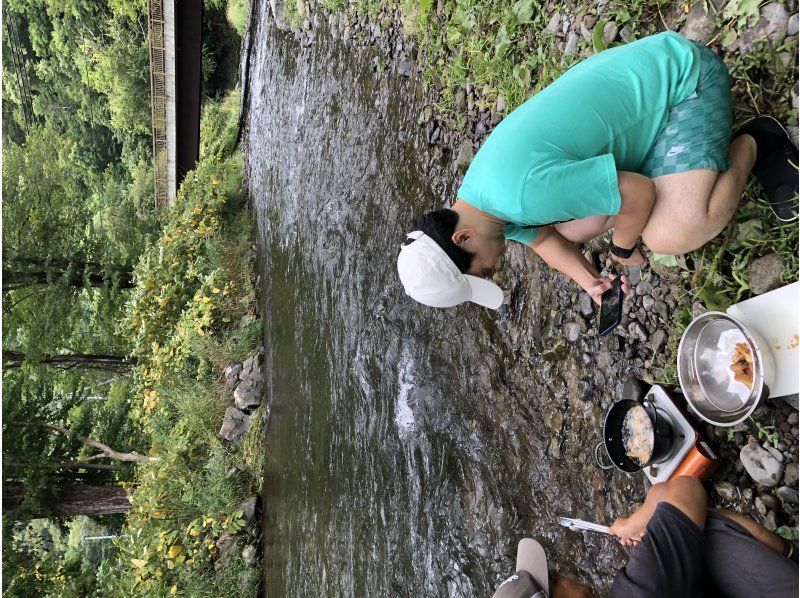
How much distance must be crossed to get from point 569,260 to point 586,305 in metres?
0.48

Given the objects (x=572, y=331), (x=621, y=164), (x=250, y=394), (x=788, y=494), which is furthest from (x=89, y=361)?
(x=788, y=494)

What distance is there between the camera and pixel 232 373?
790 centimetres

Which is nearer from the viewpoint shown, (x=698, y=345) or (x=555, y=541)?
(x=698, y=345)

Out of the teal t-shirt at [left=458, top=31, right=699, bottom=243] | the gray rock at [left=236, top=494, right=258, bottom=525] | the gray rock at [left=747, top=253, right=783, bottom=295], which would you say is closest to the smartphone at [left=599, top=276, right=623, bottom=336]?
the gray rock at [left=747, top=253, right=783, bottom=295]

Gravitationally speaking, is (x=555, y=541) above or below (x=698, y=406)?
below

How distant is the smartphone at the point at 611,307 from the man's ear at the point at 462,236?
42.1 inches

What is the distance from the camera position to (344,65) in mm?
6453

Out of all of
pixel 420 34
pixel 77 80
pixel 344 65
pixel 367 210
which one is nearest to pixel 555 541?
pixel 367 210

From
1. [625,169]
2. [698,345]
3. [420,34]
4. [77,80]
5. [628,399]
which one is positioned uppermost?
[77,80]

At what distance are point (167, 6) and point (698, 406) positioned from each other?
11.3 meters

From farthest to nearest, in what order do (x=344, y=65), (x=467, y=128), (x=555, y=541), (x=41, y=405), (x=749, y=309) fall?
(x=41, y=405) → (x=344, y=65) → (x=467, y=128) → (x=555, y=541) → (x=749, y=309)

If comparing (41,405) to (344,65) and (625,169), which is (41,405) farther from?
(625,169)

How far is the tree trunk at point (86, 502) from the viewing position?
306 inches

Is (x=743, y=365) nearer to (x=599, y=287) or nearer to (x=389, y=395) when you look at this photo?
(x=599, y=287)
